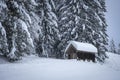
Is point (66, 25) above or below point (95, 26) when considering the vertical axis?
above

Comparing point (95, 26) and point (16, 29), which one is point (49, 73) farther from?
point (95, 26)

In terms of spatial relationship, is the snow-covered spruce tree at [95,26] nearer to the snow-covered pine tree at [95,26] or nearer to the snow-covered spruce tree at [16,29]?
the snow-covered pine tree at [95,26]

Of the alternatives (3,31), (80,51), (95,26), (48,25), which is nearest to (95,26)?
(95,26)

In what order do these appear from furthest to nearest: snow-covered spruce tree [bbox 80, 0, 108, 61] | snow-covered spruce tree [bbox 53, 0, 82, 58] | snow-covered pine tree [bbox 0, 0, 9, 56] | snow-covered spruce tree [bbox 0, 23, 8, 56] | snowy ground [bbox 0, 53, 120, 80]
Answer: snow-covered spruce tree [bbox 53, 0, 82, 58] → snow-covered spruce tree [bbox 80, 0, 108, 61] → snow-covered pine tree [bbox 0, 0, 9, 56] → snow-covered spruce tree [bbox 0, 23, 8, 56] → snowy ground [bbox 0, 53, 120, 80]

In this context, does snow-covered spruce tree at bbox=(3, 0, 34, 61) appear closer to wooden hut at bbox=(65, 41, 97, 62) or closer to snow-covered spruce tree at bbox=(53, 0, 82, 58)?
wooden hut at bbox=(65, 41, 97, 62)

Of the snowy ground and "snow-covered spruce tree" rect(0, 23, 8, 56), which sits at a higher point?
"snow-covered spruce tree" rect(0, 23, 8, 56)

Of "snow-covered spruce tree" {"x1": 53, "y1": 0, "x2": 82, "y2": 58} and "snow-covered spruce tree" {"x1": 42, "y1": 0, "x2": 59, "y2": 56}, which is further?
"snow-covered spruce tree" {"x1": 53, "y1": 0, "x2": 82, "y2": 58}

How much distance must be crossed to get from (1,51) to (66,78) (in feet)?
29.8

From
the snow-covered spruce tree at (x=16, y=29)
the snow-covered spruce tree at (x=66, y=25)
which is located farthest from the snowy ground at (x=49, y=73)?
the snow-covered spruce tree at (x=66, y=25)

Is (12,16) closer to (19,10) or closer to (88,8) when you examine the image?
(19,10)

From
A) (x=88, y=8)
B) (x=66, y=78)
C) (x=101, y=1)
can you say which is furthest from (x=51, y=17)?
(x=66, y=78)

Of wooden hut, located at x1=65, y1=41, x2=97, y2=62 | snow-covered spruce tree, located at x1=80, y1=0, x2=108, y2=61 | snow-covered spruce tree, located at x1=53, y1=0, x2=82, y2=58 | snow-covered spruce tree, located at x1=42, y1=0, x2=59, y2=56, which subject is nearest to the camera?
wooden hut, located at x1=65, y1=41, x2=97, y2=62

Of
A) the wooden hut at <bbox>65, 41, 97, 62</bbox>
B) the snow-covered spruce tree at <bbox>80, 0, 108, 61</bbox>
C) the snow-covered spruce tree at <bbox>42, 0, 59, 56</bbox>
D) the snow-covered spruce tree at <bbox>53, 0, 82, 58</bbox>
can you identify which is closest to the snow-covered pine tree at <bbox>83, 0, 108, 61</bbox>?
the snow-covered spruce tree at <bbox>80, 0, 108, 61</bbox>

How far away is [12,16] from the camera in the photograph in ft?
56.3
